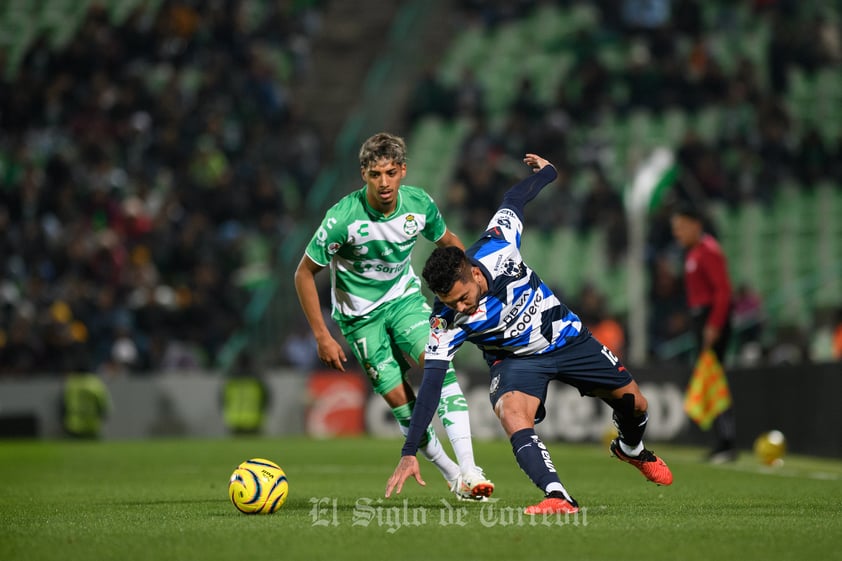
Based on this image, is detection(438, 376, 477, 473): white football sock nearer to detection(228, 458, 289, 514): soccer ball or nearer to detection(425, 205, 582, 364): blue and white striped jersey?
detection(425, 205, 582, 364): blue and white striped jersey

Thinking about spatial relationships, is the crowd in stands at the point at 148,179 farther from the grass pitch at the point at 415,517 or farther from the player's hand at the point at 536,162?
the player's hand at the point at 536,162

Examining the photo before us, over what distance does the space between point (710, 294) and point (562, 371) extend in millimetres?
6248

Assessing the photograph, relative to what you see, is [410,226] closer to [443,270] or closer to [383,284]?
[383,284]

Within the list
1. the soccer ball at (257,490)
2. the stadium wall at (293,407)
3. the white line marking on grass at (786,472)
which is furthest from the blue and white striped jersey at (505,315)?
the stadium wall at (293,407)

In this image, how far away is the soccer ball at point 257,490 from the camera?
7930mm

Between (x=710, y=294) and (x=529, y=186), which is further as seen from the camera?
(x=710, y=294)

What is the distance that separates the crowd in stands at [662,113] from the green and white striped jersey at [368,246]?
11.8 metres

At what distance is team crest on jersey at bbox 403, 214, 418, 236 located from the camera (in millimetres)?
8750

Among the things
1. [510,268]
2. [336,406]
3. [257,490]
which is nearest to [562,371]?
[510,268]

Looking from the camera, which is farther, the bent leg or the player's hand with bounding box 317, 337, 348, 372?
the player's hand with bounding box 317, 337, 348, 372

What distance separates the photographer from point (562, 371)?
8.02m

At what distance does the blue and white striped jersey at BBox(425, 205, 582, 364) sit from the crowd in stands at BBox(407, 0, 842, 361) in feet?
41.2

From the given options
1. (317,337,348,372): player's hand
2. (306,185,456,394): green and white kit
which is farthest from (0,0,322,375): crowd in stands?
(317,337,348,372): player's hand

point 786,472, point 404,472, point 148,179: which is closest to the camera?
point 404,472
